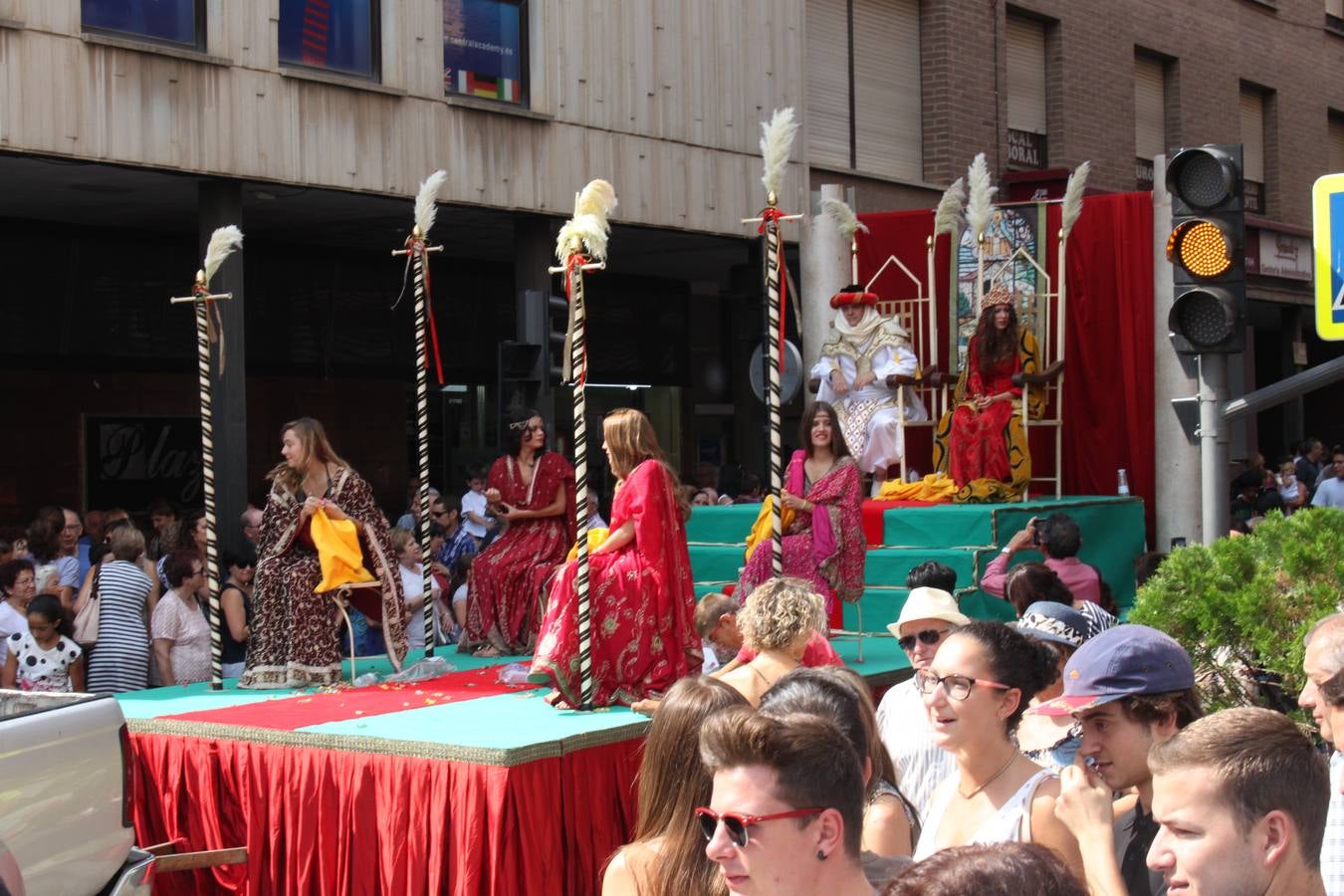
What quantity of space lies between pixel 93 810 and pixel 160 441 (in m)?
11.2

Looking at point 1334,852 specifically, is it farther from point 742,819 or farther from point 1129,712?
point 742,819

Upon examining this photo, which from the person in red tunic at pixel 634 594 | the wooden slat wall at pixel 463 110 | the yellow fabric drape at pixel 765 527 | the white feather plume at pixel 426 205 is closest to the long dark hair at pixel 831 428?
the yellow fabric drape at pixel 765 527

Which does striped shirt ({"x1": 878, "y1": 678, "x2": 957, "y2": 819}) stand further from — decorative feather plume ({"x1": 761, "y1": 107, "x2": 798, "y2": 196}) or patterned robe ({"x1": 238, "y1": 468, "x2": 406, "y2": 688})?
patterned robe ({"x1": 238, "y1": 468, "x2": 406, "y2": 688})

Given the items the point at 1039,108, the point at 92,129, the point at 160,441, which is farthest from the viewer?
the point at 1039,108

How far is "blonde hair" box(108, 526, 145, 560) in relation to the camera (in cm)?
921

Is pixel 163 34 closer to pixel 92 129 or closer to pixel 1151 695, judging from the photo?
pixel 92 129

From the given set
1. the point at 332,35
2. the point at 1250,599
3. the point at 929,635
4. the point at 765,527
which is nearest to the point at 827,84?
the point at 332,35

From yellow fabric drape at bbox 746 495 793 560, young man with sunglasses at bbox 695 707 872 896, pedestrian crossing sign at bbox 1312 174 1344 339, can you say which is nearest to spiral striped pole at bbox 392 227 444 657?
yellow fabric drape at bbox 746 495 793 560

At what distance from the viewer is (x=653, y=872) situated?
3377 mm

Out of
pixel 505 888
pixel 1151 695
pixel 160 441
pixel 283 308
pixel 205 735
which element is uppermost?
pixel 283 308

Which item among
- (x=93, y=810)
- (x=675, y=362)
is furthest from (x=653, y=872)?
(x=675, y=362)

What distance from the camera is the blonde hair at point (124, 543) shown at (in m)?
9.21

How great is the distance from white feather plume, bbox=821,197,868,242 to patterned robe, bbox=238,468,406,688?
6620 mm

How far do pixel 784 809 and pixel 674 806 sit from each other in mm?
965
